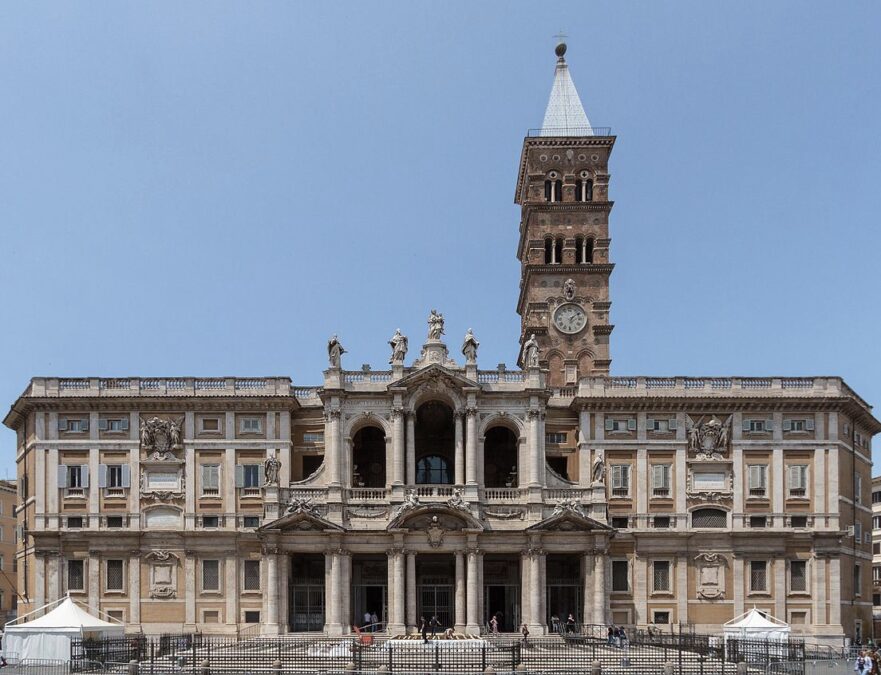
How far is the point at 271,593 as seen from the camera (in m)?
63.9

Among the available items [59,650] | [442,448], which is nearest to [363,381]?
[442,448]

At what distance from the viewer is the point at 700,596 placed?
6638 centimetres

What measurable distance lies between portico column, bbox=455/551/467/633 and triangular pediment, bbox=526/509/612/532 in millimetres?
4658

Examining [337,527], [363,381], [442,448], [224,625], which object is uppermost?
[363,381]

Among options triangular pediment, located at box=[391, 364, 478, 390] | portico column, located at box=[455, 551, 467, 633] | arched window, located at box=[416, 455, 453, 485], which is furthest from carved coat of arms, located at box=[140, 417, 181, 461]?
portico column, located at box=[455, 551, 467, 633]

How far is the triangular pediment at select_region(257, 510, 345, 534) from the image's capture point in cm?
6394

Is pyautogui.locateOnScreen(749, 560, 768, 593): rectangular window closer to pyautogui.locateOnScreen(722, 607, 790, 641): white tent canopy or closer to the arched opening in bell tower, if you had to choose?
pyautogui.locateOnScreen(722, 607, 790, 641): white tent canopy

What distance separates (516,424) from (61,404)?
98.4ft

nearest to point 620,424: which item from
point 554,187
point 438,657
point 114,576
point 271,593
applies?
point 554,187

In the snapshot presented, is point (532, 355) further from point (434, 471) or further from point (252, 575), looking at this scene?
point (252, 575)

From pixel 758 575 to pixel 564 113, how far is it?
4058 cm

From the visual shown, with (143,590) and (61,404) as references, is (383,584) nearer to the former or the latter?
(143,590)

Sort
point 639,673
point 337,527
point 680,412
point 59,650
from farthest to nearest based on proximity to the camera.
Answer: point 680,412 → point 337,527 → point 59,650 → point 639,673

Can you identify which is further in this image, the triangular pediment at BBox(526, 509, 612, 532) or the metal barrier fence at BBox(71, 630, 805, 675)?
the triangular pediment at BBox(526, 509, 612, 532)
